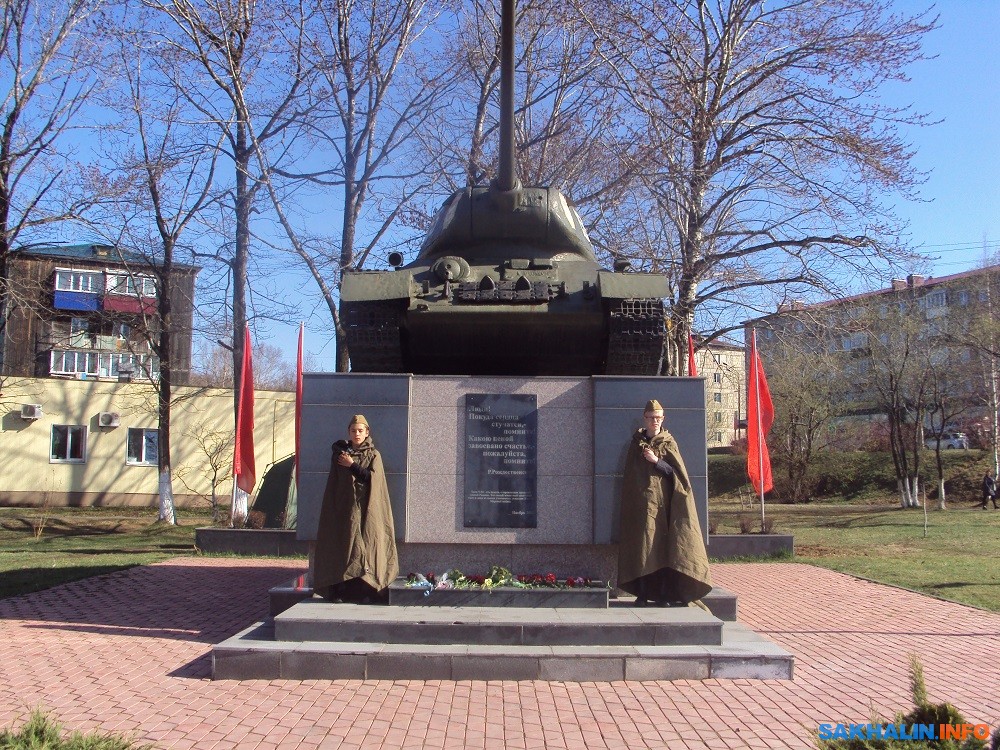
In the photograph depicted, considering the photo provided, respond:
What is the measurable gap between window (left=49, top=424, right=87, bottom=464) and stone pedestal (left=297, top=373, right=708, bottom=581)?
856 inches

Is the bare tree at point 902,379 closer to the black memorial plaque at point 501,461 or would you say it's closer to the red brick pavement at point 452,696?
the red brick pavement at point 452,696

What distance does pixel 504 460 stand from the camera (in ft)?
23.6

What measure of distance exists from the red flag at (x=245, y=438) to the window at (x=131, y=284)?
23.5ft

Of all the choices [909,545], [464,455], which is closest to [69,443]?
[909,545]

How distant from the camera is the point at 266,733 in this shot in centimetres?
463

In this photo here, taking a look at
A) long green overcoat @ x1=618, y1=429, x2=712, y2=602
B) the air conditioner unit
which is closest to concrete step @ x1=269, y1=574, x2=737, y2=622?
long green overcoat @ x1=618, y1=429, x2=712, y2=602

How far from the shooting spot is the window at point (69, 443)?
25.9 m

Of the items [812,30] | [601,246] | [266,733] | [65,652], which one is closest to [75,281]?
[601,246]

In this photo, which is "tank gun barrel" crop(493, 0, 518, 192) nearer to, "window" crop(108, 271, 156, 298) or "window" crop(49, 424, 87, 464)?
"window" crop(108, 271, 156, 298)

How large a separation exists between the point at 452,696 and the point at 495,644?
0.68m

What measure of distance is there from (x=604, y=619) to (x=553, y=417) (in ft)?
5.75

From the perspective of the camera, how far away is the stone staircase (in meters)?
5.69

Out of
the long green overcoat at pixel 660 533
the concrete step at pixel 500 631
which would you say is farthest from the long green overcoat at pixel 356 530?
the long green overcoat at pixel 660 533

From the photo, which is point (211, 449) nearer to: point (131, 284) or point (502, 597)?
point (131, 284)
